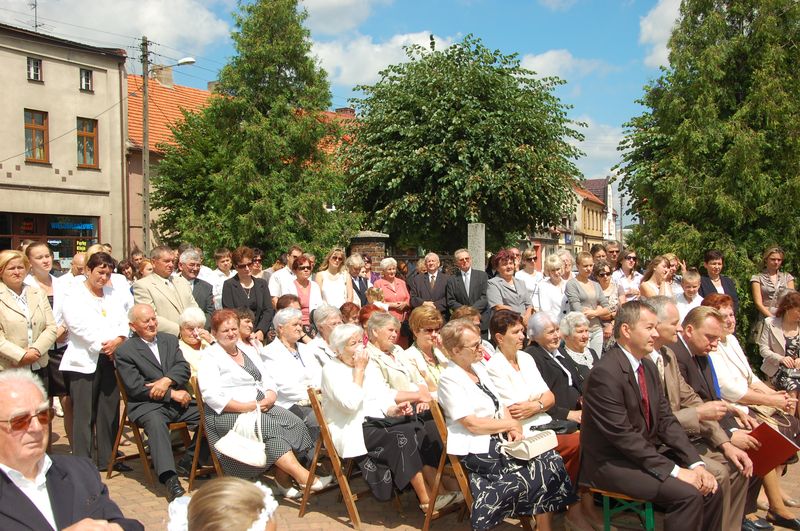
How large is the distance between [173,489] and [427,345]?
2.40 meters

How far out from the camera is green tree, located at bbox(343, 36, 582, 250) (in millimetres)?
18234

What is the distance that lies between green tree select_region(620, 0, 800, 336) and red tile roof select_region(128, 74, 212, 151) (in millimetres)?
19754

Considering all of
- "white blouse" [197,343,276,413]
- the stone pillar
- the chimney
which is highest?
the chimney

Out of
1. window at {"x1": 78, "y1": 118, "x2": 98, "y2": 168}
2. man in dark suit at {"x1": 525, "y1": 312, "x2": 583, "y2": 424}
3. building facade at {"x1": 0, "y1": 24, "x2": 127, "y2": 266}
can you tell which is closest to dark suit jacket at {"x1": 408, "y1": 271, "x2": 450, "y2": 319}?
man in dark suit at {"x1": 525, "y1": 312, "x2": 583, "y2": 424}

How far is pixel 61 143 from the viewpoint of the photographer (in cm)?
2472

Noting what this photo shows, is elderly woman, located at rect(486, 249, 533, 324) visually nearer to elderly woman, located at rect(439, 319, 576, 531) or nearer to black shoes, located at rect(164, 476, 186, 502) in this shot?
elderly woman, located at rect(439, 319, 576, 531)

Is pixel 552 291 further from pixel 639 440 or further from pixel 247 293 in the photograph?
pixel 639 440

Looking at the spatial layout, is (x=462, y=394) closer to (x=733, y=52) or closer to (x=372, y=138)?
(x=733, y=52)

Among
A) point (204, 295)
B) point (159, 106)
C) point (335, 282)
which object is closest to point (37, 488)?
point (204, 295)

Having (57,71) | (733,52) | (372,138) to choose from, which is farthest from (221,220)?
(733,52)

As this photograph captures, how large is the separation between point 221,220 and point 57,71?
10.7 m

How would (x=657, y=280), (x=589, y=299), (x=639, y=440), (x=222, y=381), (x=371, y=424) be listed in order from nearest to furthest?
(x=639, y=440) → (x=371, y=424) → (x=222, y=381) → (x=589, y=299) → (x=657, y=280)

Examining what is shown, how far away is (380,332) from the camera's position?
237 inches

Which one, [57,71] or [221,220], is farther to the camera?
[57,71]
